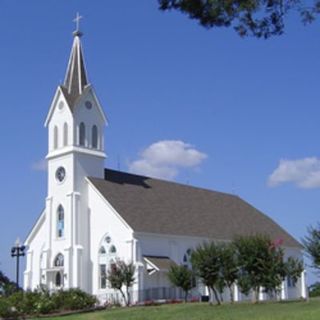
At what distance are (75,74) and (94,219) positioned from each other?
12374 millimetres

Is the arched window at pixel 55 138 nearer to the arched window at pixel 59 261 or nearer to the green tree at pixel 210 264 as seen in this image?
the arched window at pixel 59 261

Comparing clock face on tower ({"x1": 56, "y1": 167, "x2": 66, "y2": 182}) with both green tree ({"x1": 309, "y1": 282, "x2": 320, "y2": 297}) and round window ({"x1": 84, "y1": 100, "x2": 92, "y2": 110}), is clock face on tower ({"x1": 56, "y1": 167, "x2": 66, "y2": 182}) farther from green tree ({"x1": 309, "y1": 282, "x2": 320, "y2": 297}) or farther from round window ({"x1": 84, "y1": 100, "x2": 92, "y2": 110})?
green tree ({"x1": 309, "y1": 282, "x2": 320, "y2": 297})

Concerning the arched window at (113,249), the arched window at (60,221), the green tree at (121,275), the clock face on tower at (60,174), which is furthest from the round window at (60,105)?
the green tree at (121,275)

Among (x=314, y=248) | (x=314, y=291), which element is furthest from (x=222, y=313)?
(x=314, y=291)

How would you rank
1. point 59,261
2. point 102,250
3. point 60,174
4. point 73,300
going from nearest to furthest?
1. point 73,300
2. point 102,250
3. point 59,261
4. point 60,174

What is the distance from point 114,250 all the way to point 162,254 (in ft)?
12.6

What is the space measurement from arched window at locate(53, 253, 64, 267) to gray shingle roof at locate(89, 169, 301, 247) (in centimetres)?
591

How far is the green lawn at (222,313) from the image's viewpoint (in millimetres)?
31864

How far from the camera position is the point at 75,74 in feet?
198

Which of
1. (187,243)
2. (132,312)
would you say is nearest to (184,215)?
(187,243)

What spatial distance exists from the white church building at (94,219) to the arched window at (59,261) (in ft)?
0.26

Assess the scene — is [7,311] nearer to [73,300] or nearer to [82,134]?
[73,300]

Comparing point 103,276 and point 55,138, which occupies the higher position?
point 55,138

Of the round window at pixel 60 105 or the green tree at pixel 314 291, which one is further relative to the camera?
the green tree at pixel 314 291
